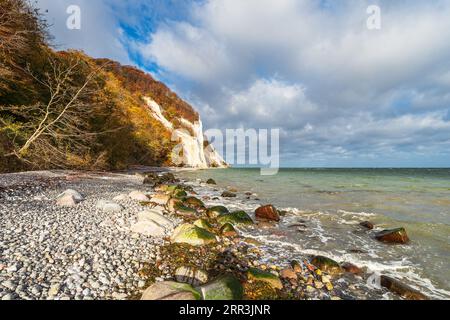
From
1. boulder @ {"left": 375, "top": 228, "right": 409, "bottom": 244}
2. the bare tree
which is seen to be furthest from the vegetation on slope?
boulder @ {"left": 375, "top": 228, "right": 409, "bottom": 244}

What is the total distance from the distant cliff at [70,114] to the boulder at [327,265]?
12.1 metres

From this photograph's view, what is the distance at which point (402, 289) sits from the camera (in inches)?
190

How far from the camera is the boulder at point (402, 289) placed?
464 centimetres

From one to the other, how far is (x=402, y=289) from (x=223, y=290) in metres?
4.15

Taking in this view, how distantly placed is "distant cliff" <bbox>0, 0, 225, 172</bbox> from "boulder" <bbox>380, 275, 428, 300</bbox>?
44.2 ft

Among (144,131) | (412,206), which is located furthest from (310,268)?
(144,131)

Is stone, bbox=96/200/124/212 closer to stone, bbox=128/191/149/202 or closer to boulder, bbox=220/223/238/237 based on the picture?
stone, bbox=128/191/149/202

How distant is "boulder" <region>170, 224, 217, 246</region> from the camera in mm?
6250

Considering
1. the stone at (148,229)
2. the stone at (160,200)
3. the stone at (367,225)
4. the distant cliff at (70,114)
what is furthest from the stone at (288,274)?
the distant cliff at (70,114)

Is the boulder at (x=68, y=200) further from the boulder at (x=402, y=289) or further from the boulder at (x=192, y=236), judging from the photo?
the boulder at (x=402, y=289)

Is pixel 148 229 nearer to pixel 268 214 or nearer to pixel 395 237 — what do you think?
pixel 268 214

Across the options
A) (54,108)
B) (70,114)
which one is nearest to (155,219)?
(54,108)

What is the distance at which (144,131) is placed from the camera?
44.4m

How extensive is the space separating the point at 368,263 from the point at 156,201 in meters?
9.24
